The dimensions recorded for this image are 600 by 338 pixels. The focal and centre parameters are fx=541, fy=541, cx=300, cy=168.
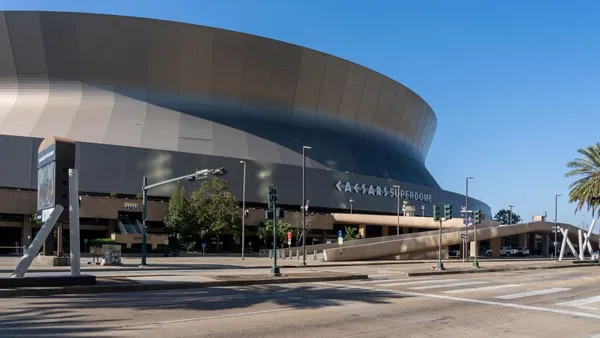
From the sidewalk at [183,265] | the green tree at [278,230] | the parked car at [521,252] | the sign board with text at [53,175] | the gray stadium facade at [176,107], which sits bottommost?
the parked car at [521,252]

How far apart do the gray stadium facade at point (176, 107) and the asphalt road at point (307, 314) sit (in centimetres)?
4631

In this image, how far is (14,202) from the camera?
53.6m

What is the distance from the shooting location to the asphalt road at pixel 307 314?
10133 mm

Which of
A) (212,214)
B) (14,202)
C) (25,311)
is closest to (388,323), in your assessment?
(25,311)

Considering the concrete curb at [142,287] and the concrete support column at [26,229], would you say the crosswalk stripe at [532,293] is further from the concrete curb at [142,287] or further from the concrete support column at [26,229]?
the concrete support column at [26,229]

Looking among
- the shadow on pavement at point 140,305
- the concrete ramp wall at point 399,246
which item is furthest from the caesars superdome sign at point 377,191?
the shadow on pavement at point 140,305

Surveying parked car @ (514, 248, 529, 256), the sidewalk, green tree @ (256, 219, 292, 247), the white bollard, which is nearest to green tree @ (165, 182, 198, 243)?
green tree @ (256, 219, 292, 247)

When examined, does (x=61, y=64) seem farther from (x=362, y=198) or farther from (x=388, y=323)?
(x=388, y=323)

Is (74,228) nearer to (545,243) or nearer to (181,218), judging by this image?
(181,218)

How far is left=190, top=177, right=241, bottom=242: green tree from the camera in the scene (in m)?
56.8

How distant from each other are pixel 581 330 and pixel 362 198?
6929cm

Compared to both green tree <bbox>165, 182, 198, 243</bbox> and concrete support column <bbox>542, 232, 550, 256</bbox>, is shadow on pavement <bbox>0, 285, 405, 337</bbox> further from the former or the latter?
→ concrete support column <bbox>542, 232, 550, 256</bbox>

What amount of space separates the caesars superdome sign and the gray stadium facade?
199 mm

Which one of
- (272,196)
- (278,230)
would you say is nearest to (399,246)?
(278,230)
